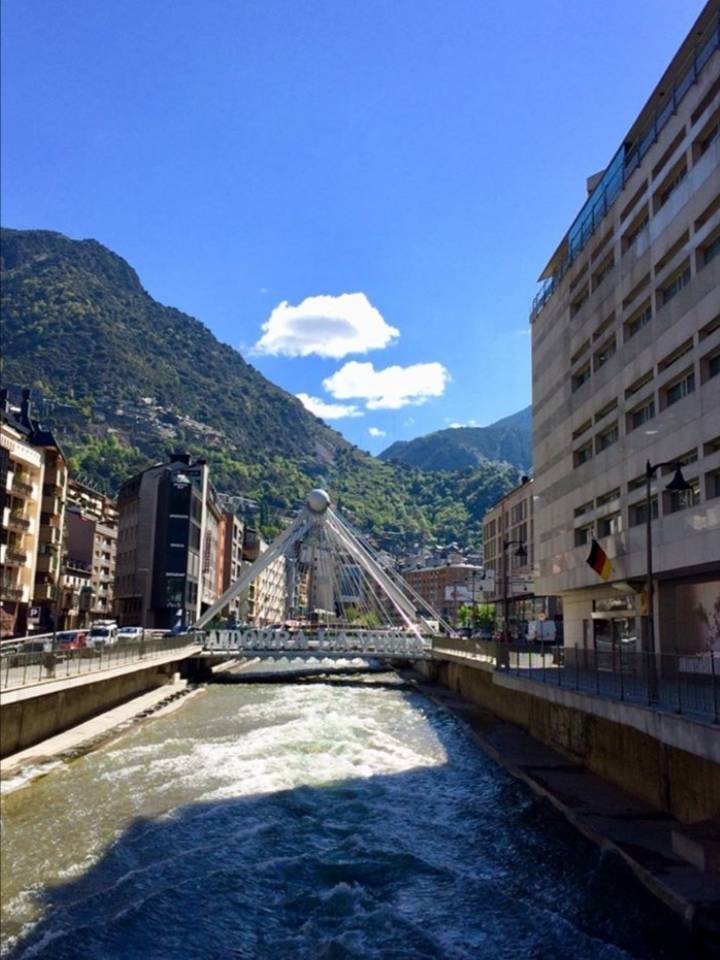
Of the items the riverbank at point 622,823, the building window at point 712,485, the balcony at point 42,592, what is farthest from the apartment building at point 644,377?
the balcony at point 42,592

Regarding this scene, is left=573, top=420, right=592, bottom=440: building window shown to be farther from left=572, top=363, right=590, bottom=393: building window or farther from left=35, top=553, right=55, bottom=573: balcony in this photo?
left=35, top=553, right=55, bottom=573: balcony

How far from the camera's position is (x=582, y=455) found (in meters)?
43.9

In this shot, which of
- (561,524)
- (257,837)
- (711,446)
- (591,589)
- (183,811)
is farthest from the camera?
(561,524)

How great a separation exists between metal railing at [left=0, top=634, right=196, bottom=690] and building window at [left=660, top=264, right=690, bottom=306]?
26831 mm

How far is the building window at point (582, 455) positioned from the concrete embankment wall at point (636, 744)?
13.1 meters

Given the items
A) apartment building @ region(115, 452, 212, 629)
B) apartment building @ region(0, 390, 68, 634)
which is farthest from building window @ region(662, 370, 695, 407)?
apartment building @ region(115, 452, 212, 629)

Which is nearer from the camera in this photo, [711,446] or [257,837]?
[257,837]

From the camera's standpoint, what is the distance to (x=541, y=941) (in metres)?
13.4

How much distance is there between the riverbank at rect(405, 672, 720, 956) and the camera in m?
13.4

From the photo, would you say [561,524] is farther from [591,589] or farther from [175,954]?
[175,954]

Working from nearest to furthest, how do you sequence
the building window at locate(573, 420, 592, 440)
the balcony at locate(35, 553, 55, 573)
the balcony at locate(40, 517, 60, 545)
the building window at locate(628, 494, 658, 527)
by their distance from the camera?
the building window at locate(628, 494, 658, 527) → the building window at locate(573, 420, 592, 440) → the balcony at locate(35, 553, 55, 573) → the balcony at locate(40, 517, 60, 545)

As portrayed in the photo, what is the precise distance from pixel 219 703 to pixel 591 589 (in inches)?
868

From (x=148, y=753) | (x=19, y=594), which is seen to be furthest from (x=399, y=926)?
(x=19, y=594)

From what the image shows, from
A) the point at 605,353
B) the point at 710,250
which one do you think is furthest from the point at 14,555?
the point at 710,250
